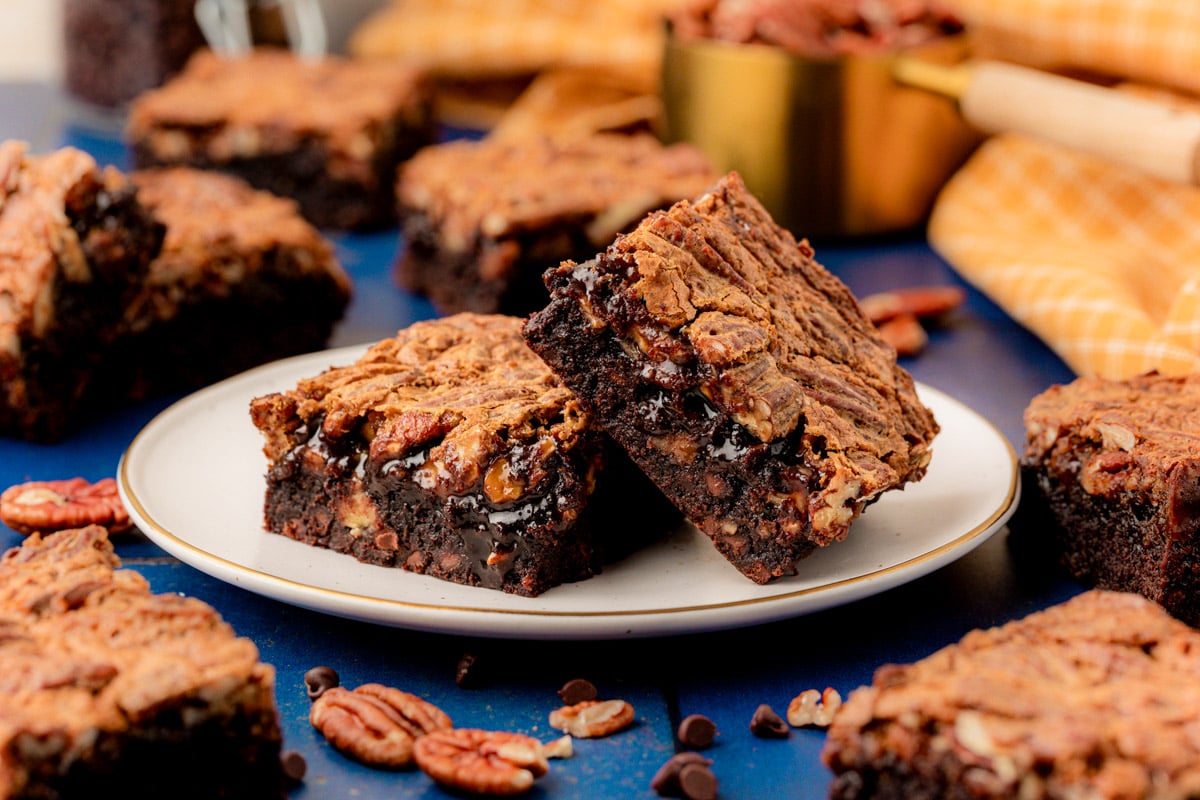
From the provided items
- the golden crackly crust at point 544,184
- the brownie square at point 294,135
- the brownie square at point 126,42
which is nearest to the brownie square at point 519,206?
the golden crackly crust at point 544,184

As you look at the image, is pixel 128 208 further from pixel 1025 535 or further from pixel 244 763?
pixel 1025 535

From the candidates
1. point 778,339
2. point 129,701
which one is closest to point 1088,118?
point 778,339

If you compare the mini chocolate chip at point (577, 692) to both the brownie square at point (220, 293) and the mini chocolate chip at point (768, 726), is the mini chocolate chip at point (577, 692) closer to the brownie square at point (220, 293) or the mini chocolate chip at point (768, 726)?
the mini chocolate chip at point (768, 726)

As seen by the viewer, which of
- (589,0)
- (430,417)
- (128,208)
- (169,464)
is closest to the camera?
(430,417)

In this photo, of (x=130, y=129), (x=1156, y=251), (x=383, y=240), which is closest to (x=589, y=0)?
(x=383, y=240)

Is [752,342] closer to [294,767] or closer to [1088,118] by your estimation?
[294,767]

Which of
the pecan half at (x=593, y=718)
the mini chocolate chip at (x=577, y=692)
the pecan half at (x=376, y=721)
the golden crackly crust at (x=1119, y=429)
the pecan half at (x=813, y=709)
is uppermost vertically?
the golden crackly crust at (x=1119, y=429)
